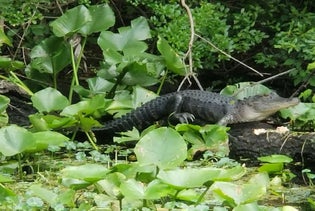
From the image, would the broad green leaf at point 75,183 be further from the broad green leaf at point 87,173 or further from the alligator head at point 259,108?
the alligator head at point 259,108

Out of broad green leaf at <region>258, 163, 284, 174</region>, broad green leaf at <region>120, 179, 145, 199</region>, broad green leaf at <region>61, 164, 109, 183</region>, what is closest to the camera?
broad green leaf at <region>120, 179, 145, 199</region>

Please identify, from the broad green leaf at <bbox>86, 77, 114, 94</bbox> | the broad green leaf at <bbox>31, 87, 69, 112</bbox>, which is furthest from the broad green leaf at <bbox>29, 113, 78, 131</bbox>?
the broad green leaf at <bbox>86, 77, 114, 94</bbox>

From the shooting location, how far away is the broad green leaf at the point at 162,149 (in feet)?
10.2

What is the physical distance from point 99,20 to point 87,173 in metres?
2.68

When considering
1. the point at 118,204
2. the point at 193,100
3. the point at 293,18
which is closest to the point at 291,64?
the point at 293,18

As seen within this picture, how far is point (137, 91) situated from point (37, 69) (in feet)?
2.62

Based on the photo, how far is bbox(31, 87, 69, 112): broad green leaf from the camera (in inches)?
177

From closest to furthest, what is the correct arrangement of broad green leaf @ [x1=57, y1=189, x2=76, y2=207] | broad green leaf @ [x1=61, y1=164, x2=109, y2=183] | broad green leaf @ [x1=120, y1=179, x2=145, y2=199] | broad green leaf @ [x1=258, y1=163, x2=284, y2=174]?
1. broad green leaf @ [x1=120, y1=179, x2=145, y2=199]
2. broad green leaf @ [x1=61, y1=164, x2=109, y2=183]
3. broad green leaf @ [x1=57, y1=189, x2=76, y2=207]
4. broad green leaf @ [x1=258, y1=163, x2=284, y2=174]

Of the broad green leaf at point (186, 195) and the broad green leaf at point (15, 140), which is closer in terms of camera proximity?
the broad green leaf at point (186, 195)

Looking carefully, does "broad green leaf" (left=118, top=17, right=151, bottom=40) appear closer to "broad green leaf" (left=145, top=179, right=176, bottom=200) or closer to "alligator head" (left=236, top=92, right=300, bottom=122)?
"alligator head" (left=236, top=92, right=300, bottom=122)

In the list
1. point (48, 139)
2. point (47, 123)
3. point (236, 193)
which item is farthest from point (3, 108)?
point (236, 193)

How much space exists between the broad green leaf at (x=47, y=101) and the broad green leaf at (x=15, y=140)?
3.20 feet

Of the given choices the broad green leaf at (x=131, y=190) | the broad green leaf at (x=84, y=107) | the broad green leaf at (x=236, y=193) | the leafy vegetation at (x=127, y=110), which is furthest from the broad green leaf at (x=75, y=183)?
the broad green leaf at (x=84, y=107)

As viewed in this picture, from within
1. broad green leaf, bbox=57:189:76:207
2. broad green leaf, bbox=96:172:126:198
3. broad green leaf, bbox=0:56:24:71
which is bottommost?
broad green leaf, bbox=57:189:76:207
